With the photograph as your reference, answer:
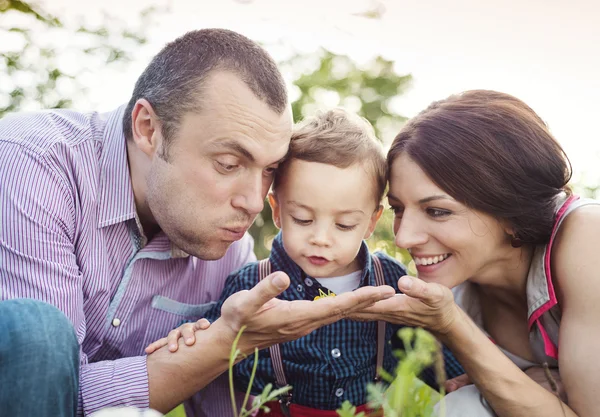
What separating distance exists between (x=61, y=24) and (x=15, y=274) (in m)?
4.92

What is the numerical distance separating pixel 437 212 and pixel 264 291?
3.34 ft

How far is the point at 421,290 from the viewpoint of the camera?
8.11ft

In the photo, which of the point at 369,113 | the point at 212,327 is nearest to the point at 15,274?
the point at 212,327

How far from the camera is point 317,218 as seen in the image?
9.61ft

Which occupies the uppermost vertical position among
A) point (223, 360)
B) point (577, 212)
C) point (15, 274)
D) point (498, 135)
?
point (498, 135)

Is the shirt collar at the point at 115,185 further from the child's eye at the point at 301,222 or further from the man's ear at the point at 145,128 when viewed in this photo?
the child's eye at the point at 301,222

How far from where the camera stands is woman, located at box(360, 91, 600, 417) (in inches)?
105

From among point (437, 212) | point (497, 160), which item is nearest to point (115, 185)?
point (437, 212)

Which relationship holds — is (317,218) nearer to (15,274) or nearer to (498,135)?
(498,135)

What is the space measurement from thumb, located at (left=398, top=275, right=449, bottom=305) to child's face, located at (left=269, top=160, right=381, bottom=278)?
1.80 ft

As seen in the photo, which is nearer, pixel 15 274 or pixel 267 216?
pixel 15 274

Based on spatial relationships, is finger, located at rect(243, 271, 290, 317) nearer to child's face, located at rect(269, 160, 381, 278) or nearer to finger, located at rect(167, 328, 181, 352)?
finger, located at rect(167, 328, 181, 352)

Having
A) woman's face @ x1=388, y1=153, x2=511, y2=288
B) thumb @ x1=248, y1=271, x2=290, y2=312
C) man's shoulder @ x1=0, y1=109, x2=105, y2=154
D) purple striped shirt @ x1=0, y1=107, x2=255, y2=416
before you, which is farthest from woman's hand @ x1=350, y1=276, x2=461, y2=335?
man's shoulder @ x1=0, y1=109, x2=105, y2=154

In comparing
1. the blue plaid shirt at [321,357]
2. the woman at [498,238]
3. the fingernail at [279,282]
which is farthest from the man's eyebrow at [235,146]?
the fingernail at [279,282]
